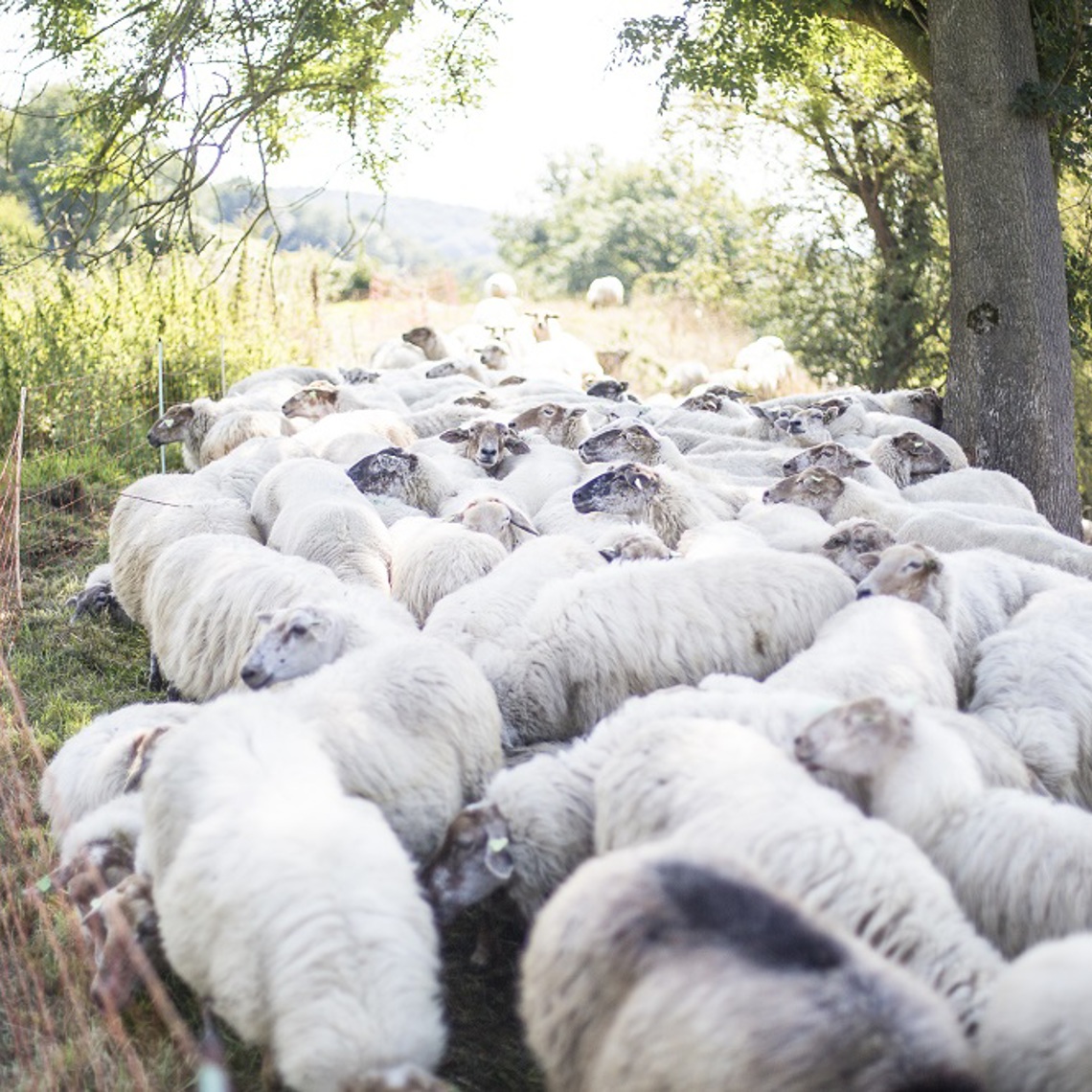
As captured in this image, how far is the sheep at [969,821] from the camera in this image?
10.8 feet

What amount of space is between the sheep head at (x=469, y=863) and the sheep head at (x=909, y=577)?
2.18 meters

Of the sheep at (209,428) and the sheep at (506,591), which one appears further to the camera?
the sheep at (209,428)

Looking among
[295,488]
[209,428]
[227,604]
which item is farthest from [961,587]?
[209,428]

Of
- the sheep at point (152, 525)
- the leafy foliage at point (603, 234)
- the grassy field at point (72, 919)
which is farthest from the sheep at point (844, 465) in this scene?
the leafy foliage at point (603, 234)

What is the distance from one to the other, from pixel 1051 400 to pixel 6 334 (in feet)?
28.8

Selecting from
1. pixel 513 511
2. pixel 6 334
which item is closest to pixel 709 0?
pixel 513 511

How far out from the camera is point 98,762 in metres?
4.56

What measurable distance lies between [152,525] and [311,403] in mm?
3648

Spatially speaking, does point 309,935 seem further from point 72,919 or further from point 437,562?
point 437,562

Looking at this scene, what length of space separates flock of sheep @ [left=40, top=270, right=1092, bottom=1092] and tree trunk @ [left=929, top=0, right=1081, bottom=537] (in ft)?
8.09

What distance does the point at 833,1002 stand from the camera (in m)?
2.34

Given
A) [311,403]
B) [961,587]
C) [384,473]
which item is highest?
[311,403]

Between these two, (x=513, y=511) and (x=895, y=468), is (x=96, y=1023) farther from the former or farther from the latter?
(x=895, y=468)

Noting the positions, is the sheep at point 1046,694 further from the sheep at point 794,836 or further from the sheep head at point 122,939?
the sheep head at point 122,939
